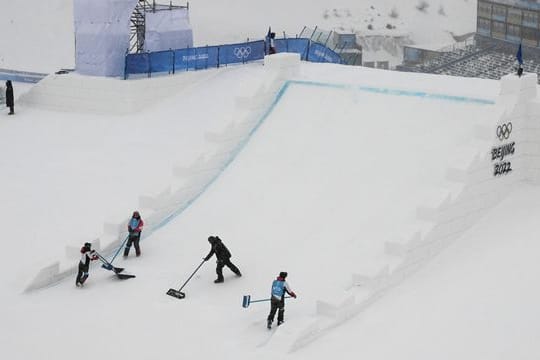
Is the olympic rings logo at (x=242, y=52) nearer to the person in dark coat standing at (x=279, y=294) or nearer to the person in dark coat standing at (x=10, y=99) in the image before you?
the person in dark coat standing at (x=10, y=99)

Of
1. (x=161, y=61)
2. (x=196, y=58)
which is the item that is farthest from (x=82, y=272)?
(x=196, y=58)

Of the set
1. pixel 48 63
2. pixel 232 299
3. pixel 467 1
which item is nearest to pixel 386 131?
pixel 232 299

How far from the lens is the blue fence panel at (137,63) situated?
31188 millimetres

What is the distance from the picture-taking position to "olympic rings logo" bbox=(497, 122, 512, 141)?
821 inches

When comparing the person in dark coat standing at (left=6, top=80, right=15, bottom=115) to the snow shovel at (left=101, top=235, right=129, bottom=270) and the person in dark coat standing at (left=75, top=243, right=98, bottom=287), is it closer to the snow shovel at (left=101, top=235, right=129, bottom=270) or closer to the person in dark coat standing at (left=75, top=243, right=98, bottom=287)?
the snow shovel at (left=101, top=235, right=129, bottom=270)

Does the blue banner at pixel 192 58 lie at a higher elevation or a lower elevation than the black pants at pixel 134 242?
higher

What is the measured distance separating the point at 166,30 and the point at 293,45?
14.6 ft

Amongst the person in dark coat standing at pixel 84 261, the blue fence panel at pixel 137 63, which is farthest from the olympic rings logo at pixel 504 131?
the blue fence panel at pixel 137 63

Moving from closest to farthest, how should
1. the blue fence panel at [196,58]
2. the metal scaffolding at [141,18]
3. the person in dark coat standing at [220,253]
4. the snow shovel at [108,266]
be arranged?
1. the person in dark coat standing at [220,253]
2. the snow shovel at [108,266]
3. the blue fence panel at [196,58]
4. the metal scaffolding at [141,18]

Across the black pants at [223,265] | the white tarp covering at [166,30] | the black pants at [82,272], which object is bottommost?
the black pants at [82,272]

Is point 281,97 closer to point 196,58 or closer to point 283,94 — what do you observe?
point 283,94

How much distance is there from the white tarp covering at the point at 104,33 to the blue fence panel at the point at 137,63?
30cm

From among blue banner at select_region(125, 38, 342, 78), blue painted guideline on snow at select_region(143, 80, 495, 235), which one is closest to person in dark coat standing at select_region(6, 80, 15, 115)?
blue banner at select_region(125, 38, 342, 78)

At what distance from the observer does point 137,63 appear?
31.3m
